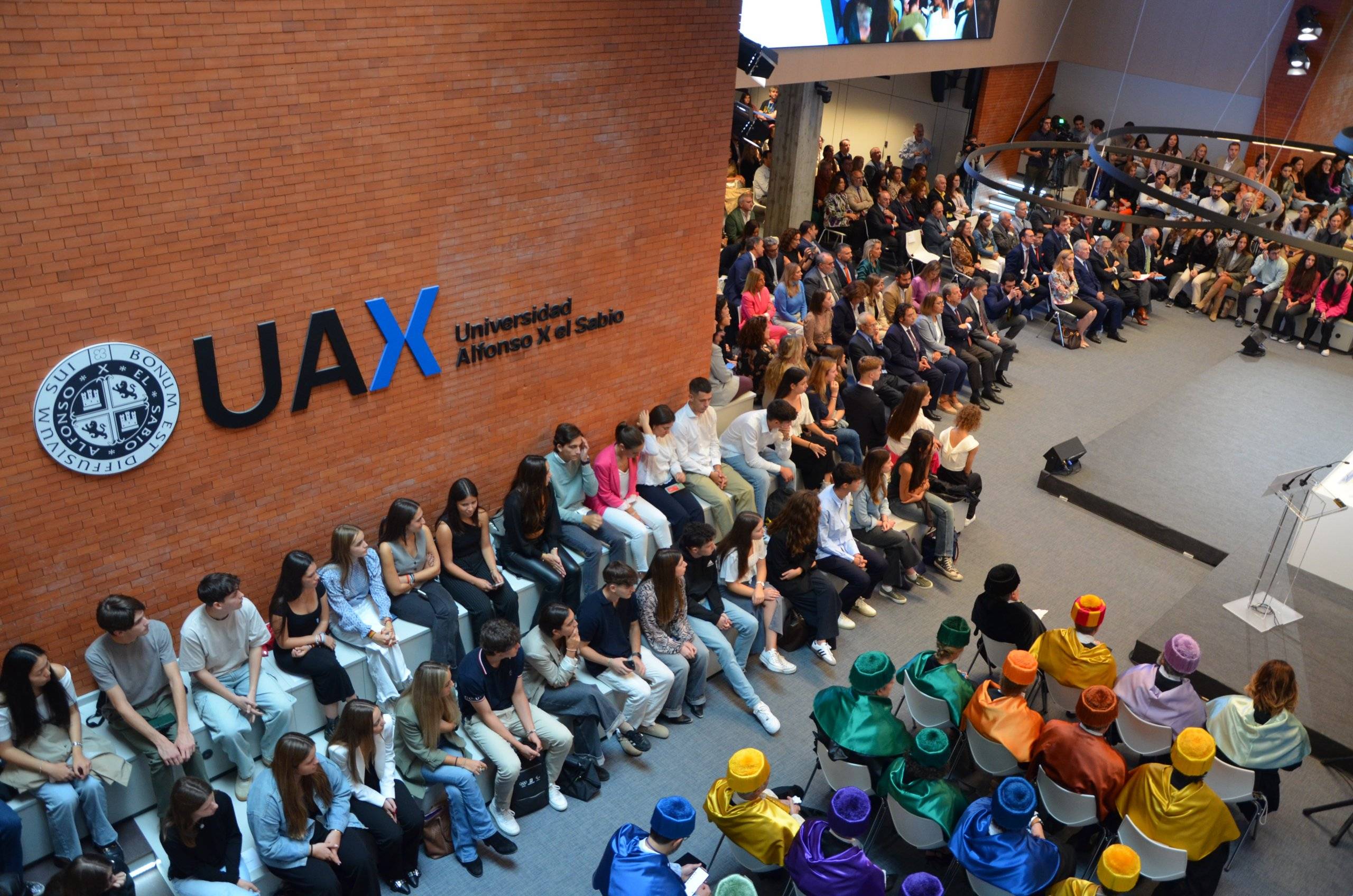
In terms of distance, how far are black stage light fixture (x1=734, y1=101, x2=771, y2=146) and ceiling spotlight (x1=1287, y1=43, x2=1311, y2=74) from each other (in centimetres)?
833

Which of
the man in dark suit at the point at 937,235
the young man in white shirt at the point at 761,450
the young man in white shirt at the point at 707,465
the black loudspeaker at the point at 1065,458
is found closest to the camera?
the young man in white shirt at the point at 707,465

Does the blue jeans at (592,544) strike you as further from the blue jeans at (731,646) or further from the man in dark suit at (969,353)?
the man in dark suit at (969,353)

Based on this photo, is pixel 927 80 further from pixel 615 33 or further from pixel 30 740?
pixel 30 740

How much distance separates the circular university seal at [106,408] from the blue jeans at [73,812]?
1519 millimetres

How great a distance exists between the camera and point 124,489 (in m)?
5.49

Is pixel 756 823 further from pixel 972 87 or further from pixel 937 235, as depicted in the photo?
pixel 972 87

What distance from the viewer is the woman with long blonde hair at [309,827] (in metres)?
4.94

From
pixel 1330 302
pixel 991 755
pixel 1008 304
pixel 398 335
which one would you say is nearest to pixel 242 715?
pixel 398 335

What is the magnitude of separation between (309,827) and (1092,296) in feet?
37.8

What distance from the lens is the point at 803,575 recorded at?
7.59m

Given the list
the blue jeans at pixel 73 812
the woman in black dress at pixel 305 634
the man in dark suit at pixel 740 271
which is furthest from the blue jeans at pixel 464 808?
the man in dark suit at pixel 740 271

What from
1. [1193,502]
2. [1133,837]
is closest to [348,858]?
[1133,837]

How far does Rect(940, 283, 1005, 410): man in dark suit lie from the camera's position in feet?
37.3

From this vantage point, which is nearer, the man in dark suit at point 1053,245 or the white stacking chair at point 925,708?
the white stacking chair at point 925,708
